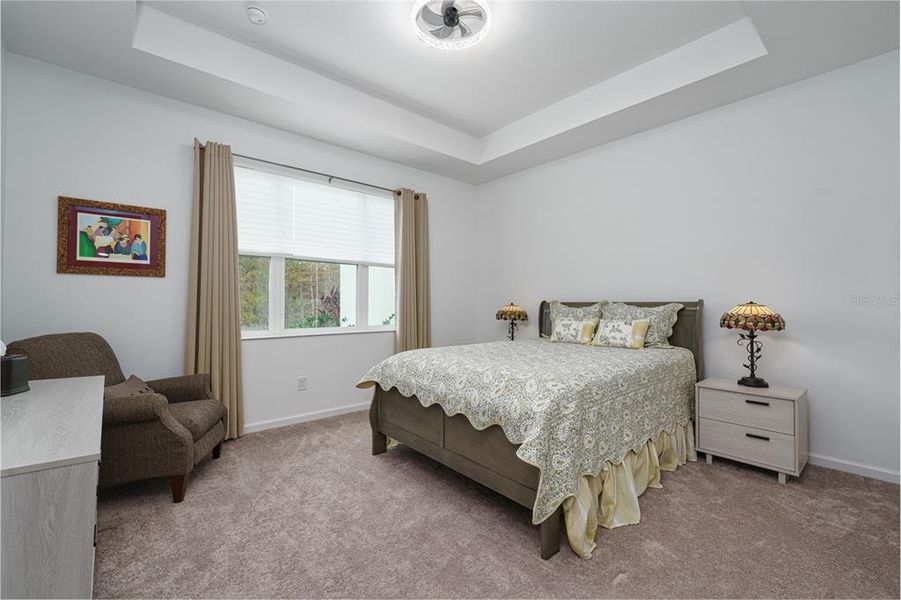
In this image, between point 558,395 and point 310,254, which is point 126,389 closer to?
point 310,254

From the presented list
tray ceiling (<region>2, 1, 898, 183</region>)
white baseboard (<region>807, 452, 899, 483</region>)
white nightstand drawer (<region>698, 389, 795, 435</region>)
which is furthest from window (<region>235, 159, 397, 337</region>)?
white baseboard (<region>807, 452, 899, 483</region>)

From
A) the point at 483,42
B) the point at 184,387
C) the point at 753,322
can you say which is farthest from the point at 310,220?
the point at 753,322

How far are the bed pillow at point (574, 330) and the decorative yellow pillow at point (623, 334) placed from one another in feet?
0.42

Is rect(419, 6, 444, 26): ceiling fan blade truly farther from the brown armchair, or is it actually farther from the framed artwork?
the brown armchair

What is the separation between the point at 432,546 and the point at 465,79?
336 cm

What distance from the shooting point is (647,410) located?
249 centimetres

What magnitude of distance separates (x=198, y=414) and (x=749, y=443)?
3555 millimetres

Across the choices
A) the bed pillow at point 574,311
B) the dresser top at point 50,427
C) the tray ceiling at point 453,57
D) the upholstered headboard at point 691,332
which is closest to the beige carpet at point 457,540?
the dresser top at point 50,427

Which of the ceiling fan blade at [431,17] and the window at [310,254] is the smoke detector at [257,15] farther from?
the window at [310,254]

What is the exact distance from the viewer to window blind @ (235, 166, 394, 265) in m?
3.53

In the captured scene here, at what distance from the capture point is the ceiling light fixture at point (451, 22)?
2.34m

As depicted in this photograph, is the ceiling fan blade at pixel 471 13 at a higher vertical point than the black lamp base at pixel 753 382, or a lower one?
higher

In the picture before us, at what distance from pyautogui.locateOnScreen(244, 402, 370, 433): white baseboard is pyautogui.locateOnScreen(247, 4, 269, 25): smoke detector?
3079 mm

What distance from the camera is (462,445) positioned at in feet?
7.41
